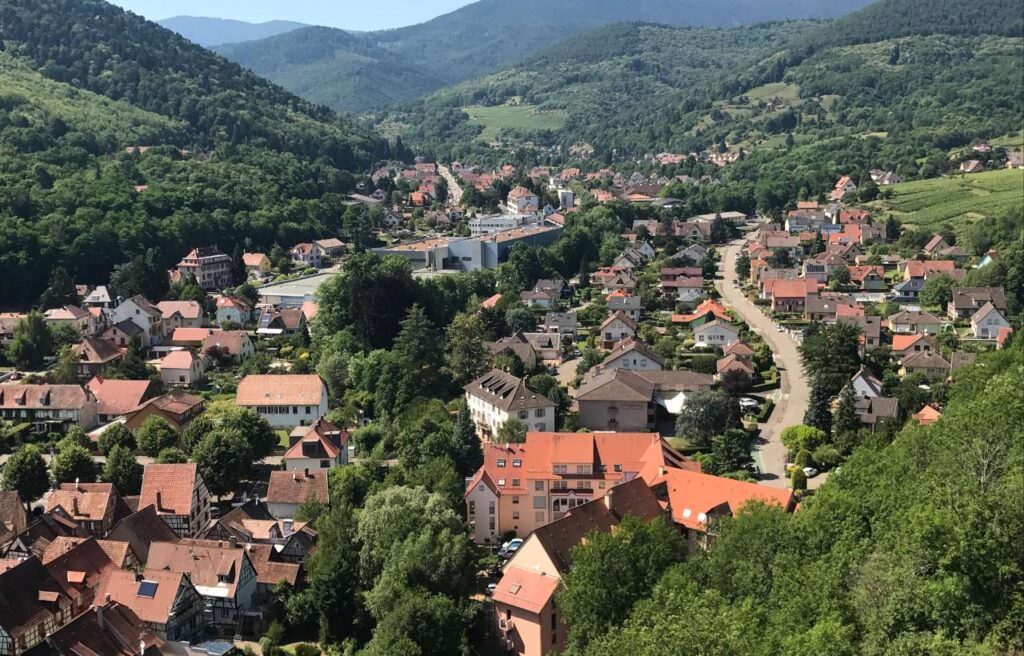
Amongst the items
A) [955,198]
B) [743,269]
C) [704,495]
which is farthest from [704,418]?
[955,198]

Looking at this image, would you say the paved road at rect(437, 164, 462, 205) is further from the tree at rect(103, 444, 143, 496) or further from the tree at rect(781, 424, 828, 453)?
the tree at rect(103, 444, 143, 496)

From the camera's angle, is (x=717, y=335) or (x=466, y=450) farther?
(x=717, y=335)

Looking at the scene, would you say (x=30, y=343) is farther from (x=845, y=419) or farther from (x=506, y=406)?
(x=845, y=419)

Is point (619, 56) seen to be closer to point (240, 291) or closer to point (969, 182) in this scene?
point (969, 182)

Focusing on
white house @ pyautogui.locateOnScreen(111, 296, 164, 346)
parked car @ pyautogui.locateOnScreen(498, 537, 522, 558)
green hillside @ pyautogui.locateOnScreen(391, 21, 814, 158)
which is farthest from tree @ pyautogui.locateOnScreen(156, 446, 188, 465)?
green hillside @ pyautogui.locateOnScreen(391, 21, 814, 158)

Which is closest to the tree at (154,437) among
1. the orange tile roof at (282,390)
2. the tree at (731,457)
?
the orange tile roof at (282,390)

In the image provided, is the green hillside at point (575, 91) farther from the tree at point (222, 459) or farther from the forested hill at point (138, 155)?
the tree at point (222, 459)

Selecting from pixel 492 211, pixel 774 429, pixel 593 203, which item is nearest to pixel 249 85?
pixel 492 211
